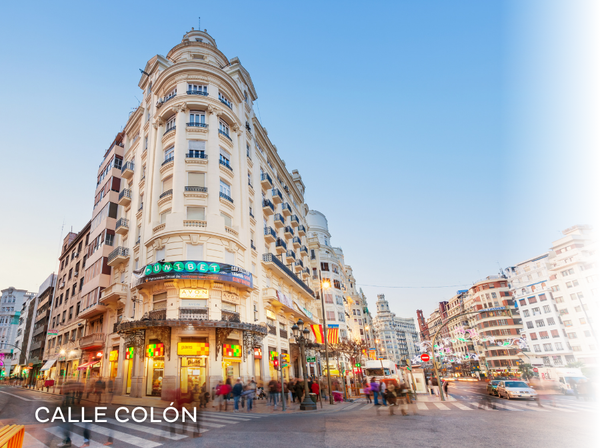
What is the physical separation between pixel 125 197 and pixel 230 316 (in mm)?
16533

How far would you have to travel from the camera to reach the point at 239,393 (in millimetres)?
17828

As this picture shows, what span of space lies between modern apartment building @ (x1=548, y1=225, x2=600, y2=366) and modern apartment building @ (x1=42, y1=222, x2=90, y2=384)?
82171 millimetres

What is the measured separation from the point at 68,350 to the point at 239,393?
30.8 meters

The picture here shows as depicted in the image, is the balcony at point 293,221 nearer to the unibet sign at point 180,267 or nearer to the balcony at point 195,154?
the balcony at point 195,154

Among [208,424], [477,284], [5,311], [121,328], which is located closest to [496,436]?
[208,424]

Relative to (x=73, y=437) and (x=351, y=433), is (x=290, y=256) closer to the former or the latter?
(x=351, y=433)

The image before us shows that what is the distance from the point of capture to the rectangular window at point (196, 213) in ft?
86.4

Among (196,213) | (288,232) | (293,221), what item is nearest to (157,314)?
(196,213)

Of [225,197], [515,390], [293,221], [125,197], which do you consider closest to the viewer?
[515,390]

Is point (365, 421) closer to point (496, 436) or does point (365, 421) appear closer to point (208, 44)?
point (496, 436)

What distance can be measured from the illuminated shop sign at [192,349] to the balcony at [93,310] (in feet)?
38.8

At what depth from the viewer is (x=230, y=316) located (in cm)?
2461

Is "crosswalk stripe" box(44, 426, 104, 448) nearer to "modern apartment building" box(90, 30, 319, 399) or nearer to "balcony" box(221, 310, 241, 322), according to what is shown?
"modern apartment building" box(90, 30, 319, 399)

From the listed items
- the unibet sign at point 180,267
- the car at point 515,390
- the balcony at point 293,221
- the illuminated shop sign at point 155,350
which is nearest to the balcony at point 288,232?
the balcony at point 293,221
